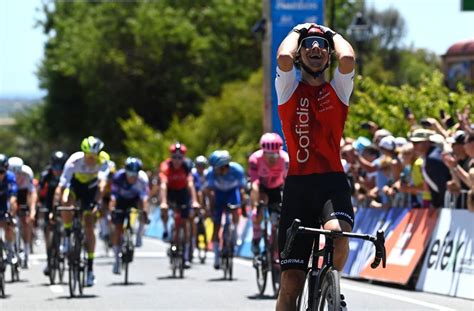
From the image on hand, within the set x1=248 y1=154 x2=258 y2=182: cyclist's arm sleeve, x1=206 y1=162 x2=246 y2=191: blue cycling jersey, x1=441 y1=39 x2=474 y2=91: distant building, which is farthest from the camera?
x1=441 y1=39 x2=474 y2=91: distant building

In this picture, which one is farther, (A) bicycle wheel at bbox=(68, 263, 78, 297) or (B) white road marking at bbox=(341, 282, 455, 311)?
(A) bicycle wheel at bbox=(68, 263, 78, 297)

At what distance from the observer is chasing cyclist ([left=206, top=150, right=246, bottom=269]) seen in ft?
72.7

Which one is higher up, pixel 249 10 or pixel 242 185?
pixel 249 10

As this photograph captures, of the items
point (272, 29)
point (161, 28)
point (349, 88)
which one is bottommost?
point (349, 88)

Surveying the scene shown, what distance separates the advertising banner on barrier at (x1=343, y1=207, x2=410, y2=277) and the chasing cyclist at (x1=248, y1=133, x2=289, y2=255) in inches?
72.0

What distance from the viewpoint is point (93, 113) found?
7644 centimetres

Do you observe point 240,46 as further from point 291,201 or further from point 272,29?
point 291,201

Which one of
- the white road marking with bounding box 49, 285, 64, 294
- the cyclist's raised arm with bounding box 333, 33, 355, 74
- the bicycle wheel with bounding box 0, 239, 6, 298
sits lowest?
the white road marking with bounding box 49, 285, 64, 294

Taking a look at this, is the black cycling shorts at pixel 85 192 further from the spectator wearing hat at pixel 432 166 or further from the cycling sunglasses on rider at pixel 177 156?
the spectator wearing hat at pixel 432 166

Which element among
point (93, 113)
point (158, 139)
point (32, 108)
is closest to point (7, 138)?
point (32, 108)

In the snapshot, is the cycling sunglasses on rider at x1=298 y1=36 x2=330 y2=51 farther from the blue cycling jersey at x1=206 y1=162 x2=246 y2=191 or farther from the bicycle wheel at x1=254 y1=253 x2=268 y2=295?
the blue cycling jersey at x1=206 y1=162 x2=246 y2=191

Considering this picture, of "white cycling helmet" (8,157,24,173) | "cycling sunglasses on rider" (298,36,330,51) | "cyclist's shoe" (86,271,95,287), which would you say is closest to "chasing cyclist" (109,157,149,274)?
"cyclist's shoe" (86,271,95,287)

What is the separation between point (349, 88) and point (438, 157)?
29.6 ft

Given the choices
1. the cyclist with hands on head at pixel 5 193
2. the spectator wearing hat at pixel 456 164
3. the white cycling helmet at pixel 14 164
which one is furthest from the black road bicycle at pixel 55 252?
the spectator wearing hat at pixel 456 164
